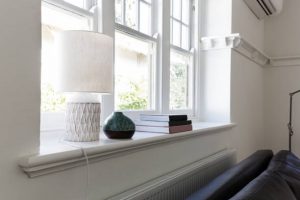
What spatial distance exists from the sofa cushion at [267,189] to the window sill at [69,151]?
1.51 ft

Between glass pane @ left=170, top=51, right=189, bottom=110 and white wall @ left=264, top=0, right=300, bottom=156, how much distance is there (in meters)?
1.75

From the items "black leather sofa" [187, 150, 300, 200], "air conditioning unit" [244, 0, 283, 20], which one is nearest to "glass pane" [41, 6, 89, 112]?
"black leather sofa" [187, 150, 300, 200]

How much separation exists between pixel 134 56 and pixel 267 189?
43.9 inches

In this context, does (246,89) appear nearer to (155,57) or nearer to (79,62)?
(155,57)

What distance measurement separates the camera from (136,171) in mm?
1414

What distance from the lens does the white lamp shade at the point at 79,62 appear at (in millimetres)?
1090

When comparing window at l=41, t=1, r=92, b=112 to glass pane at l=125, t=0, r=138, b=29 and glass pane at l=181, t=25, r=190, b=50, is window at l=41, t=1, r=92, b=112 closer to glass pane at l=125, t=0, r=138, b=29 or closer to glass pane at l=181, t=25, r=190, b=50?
glass pane at l=125, t=0, r=138, b=29

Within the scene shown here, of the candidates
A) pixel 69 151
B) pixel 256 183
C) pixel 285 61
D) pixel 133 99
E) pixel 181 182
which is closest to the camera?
pixel 69 151

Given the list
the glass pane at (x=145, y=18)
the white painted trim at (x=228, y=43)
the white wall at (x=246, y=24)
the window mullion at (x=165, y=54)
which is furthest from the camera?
the white wall at (x=246, y=24)

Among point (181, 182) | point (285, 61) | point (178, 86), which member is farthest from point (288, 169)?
point (285, 61)

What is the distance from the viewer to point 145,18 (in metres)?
2.12

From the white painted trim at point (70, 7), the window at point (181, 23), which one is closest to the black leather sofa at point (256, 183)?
the white painted trim at point (70, 7)

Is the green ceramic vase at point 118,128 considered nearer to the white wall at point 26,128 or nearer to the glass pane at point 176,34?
the white wall at point 26,128

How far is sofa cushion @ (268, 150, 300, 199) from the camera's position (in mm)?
1529
